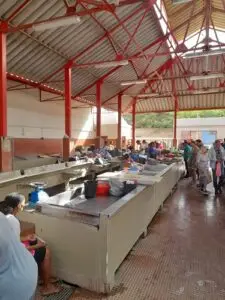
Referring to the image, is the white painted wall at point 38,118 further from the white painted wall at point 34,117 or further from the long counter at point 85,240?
the long counter at point 85,240

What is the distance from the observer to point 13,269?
3.88 ft

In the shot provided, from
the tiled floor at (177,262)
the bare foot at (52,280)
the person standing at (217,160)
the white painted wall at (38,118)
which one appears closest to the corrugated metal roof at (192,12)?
the person standing at (217,160)

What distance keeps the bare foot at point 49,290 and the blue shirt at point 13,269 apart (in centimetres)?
99

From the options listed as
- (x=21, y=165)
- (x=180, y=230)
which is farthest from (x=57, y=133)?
(x=180, y=230)

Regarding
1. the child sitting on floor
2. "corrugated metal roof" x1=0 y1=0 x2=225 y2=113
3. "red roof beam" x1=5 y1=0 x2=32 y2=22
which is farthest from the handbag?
"red roof beam" x1=5 y1=0 x2=32 y2=22

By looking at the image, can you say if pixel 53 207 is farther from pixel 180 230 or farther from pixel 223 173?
pixel 223 173

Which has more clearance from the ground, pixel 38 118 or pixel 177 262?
pixel 38 118

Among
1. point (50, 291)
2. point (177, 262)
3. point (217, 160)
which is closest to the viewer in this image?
point (50, 291)

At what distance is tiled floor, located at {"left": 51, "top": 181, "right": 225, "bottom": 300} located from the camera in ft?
7.44

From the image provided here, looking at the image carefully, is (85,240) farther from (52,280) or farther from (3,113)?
(3,113)

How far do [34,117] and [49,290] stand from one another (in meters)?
9.52

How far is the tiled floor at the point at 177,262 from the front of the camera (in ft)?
7.44

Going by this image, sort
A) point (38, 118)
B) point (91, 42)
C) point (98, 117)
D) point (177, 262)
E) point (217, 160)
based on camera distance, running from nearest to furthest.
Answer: point (177, 262) → point (217, 160) → point (91, 42) → point (38, 118) → point (98, 117)

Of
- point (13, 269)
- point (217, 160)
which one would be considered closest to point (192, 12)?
point (217, 160)
